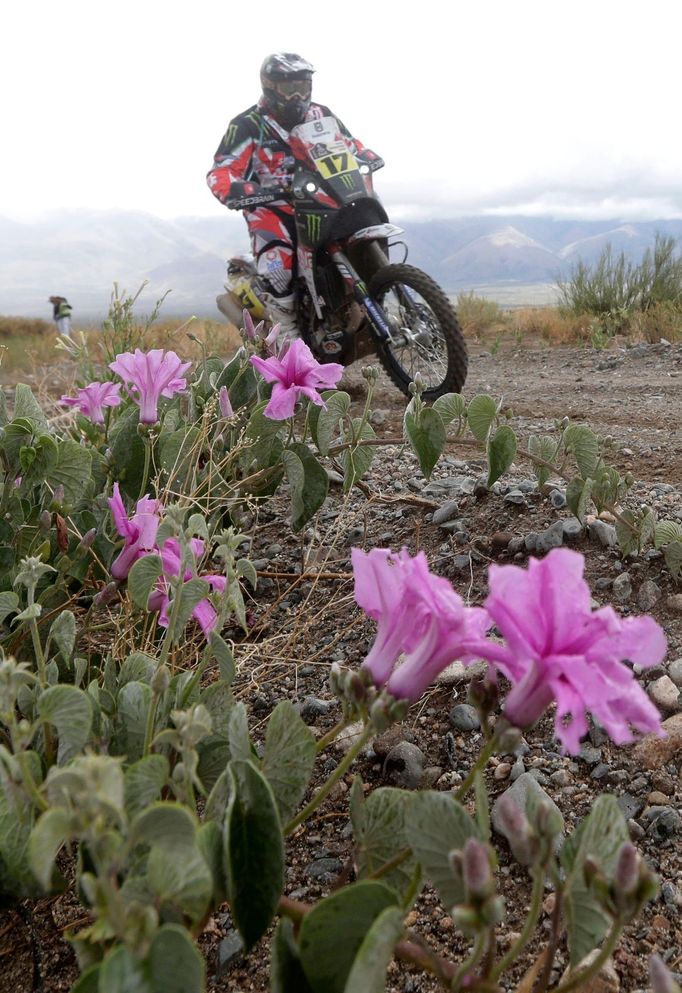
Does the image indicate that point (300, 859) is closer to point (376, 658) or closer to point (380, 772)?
point (380, 772)

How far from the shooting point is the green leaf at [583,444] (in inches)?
55.7

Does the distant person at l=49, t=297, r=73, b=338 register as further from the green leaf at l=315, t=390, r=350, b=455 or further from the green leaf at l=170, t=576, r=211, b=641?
the green leaf at l=170, t=576, r=211, b=641

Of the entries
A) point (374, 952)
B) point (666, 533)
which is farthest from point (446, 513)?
point (374, 952)

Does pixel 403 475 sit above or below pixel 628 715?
below

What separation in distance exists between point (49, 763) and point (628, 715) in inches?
23.0

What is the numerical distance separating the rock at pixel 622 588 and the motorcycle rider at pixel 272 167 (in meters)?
2.94

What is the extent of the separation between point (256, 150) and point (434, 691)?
12.4 ft

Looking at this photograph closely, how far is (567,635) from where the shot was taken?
0.56m

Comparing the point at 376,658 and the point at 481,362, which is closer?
the point at 376,658

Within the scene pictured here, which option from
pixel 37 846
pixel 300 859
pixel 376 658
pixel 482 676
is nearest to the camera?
pixel 37 846

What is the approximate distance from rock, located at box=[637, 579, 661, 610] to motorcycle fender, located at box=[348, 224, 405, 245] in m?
2.76

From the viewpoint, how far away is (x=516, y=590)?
21.8 inches

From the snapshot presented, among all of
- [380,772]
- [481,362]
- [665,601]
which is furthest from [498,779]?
[481,362]

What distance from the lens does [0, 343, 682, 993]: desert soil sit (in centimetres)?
90
